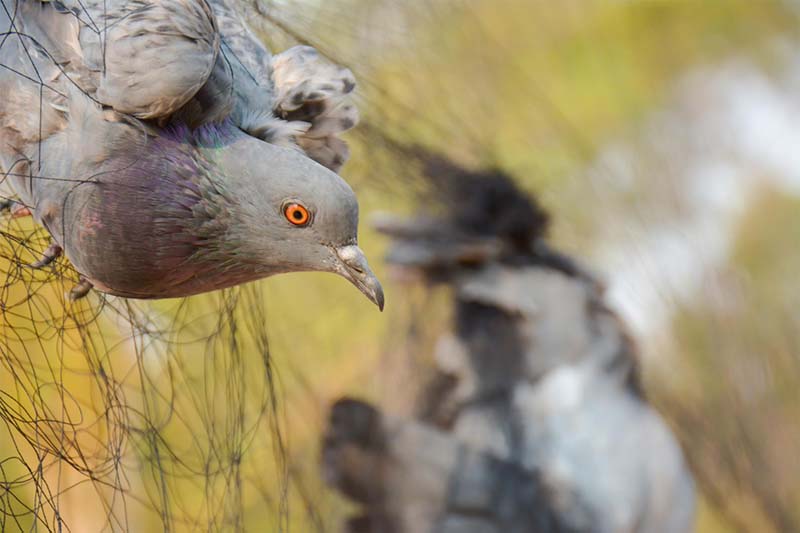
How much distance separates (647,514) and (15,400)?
2.05 meters

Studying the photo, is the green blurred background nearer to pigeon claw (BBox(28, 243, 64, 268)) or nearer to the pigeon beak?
pigeon claw (BBox(28, 243, 64, 268))

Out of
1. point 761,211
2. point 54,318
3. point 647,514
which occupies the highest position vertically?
point 54,318

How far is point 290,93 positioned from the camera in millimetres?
1576

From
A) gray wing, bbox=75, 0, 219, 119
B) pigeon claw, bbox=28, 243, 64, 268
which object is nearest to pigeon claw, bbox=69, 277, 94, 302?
pigeon claw, bbox=28, 243, 64, 268

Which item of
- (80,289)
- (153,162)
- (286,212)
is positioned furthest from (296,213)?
(80,289)

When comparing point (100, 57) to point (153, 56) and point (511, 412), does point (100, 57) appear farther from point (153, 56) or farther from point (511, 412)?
point (511, 412)

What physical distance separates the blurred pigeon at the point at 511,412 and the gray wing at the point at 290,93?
1181 mm

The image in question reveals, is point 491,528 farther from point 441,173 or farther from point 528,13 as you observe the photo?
point 528,13

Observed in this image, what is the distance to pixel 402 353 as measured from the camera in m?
3.19

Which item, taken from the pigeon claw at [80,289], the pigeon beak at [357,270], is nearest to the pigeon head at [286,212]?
the pigeon beak at [357,270]

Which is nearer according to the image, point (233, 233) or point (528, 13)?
point (233, 233)

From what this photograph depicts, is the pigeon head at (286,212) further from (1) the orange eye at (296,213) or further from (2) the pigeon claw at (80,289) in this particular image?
(2) the pigeon claw at (80,289)

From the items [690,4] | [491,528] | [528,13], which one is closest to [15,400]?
[491,528]

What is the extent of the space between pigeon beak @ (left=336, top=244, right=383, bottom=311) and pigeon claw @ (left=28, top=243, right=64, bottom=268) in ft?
1.50
